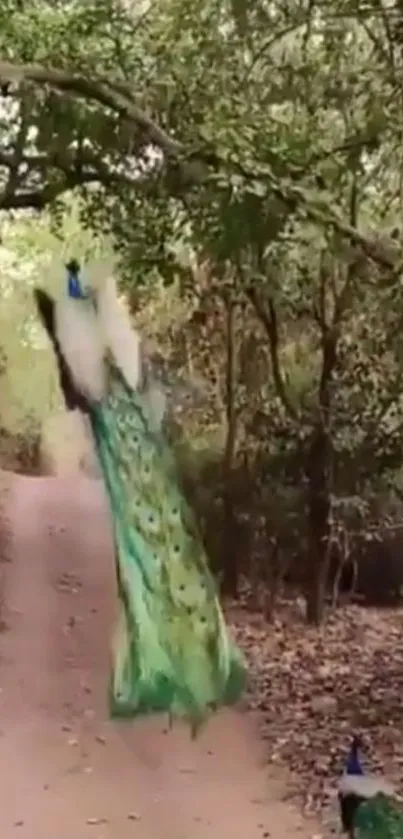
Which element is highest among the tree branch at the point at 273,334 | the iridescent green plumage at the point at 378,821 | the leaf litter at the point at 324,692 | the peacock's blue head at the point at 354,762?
the tree branch at the point at 273,334

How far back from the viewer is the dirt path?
4.83ft

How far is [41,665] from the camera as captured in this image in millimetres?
1525

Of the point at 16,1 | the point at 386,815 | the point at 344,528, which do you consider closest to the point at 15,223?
the point at 16,1

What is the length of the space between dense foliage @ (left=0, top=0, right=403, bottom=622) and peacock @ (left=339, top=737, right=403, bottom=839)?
249mm

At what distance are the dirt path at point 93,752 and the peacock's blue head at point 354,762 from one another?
0.30ft

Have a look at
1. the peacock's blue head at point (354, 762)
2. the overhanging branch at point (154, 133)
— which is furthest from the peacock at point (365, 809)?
the overhanging branch at point (154, 133)

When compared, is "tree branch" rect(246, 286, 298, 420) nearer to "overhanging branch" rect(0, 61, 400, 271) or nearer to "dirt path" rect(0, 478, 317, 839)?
"overhanging branch" rect(0, 61, 400, 271)

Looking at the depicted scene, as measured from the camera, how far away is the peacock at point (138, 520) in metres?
1.48

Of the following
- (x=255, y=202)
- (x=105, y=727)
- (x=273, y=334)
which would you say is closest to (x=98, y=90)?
(x=255, y=202)

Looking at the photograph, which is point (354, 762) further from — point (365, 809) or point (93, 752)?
point (93, 752)

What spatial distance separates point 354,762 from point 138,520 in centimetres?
41

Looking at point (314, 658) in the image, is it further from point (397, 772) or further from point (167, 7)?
point (167, 7)

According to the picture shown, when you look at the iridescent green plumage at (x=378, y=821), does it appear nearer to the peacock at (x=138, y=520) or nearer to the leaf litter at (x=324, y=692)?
the leaf litter at (x=324, y=692)

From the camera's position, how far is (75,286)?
1.50 metres
